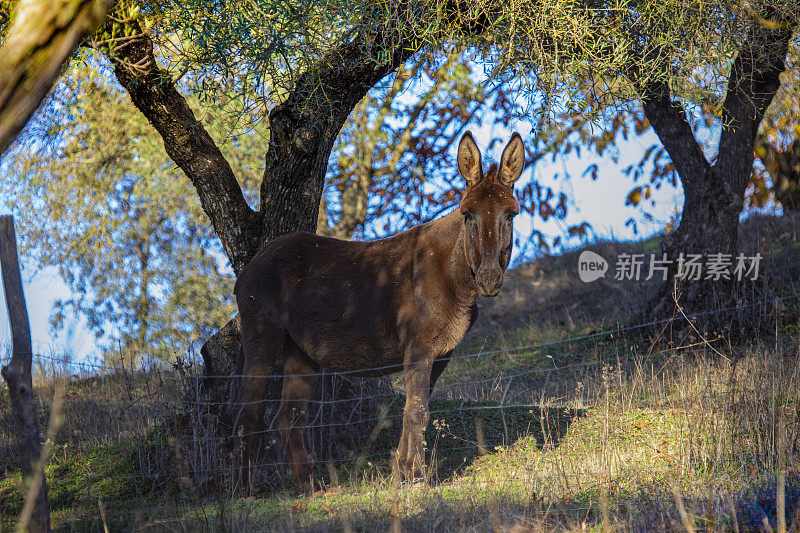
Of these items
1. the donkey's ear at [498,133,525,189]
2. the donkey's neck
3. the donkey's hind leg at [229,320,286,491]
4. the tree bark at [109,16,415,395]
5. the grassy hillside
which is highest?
the tree bark at [109,16,415,395]

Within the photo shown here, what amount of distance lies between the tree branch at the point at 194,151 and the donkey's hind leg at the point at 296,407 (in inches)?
65.6

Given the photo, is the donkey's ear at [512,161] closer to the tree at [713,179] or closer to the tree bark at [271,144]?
the tree bark at [271,144]

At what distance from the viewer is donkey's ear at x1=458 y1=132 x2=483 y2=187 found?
6.85 m

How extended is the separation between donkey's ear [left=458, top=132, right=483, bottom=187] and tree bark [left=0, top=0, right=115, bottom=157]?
3.49 metres

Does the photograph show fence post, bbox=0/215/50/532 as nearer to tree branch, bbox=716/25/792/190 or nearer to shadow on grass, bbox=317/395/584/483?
shadow on grass, bbox=317/395/584/483

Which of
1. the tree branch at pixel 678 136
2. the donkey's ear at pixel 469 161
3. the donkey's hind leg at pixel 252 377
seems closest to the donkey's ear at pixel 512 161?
the donkey's ear at pixel 469 161

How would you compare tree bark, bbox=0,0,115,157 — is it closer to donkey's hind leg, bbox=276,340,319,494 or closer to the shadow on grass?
donkey's hind leg, bbox=276,340,319,494

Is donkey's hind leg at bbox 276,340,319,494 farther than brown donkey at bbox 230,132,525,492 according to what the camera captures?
Yes

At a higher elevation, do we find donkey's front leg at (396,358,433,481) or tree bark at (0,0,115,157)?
tree bark at (0,0,115,157)

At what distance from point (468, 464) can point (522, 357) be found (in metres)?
7.43

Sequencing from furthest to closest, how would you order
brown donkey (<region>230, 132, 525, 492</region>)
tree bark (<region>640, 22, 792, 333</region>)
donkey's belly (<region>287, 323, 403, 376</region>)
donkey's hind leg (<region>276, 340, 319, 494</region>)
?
1. tree bark (<region>640, 22, 792, 333</region>)
2. donkey's hind leg (<region>276, 340, 319, 494</region>)
3. donkey's belly (<region>287, 323, 403, 376</region>)
4. brown donkey (<region>230, 132, 525, 492</region>)

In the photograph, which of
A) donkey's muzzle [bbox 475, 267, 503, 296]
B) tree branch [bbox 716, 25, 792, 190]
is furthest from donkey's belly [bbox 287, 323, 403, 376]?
tree branch [bbox 716, 25, 792, 190]

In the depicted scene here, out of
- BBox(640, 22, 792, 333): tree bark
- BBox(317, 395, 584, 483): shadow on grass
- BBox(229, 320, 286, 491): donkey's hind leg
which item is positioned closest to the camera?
BBox(229, 320, 286, 491): donkey's hind leg

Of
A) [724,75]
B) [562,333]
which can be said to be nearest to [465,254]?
[724,75]
